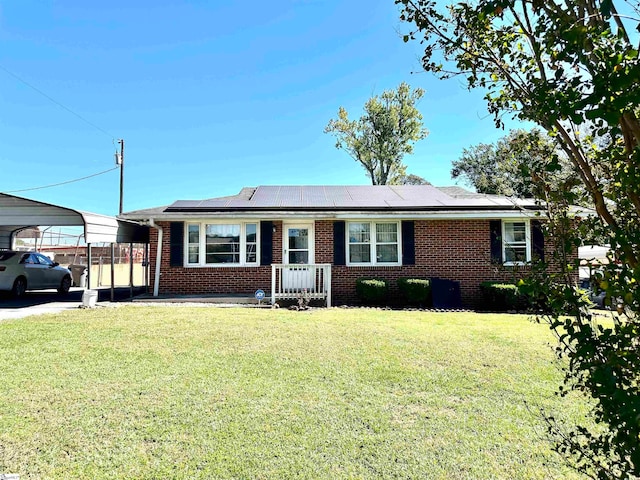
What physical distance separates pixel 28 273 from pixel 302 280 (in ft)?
31.0

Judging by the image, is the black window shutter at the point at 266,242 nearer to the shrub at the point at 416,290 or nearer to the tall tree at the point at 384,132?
the shrub at the point at 416,290

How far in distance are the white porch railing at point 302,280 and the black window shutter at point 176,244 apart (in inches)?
133

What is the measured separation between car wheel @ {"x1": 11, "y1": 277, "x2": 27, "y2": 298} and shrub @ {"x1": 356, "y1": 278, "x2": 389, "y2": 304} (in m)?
11.2

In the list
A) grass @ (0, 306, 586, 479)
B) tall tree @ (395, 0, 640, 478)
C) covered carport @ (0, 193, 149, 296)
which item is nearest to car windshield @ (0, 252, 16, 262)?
covered carport @ (0, 193, 149, 296)

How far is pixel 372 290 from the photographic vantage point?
34.9ft

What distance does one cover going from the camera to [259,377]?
4473 mm

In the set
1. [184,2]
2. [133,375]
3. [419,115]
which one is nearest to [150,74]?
[184,2]

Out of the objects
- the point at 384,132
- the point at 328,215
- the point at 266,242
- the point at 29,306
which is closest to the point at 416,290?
the point at 328,215

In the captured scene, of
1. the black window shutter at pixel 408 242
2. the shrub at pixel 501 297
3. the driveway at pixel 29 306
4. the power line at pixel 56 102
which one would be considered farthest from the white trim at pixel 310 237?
the power line at pixel 56 102

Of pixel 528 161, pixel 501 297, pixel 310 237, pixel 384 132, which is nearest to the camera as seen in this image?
pixel 528 161

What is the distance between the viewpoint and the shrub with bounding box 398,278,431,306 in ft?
34.7

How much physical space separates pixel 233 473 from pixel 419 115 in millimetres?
32823

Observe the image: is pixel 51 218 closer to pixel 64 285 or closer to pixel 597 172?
pixel 64 285

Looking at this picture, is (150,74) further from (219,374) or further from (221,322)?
(219,374)
